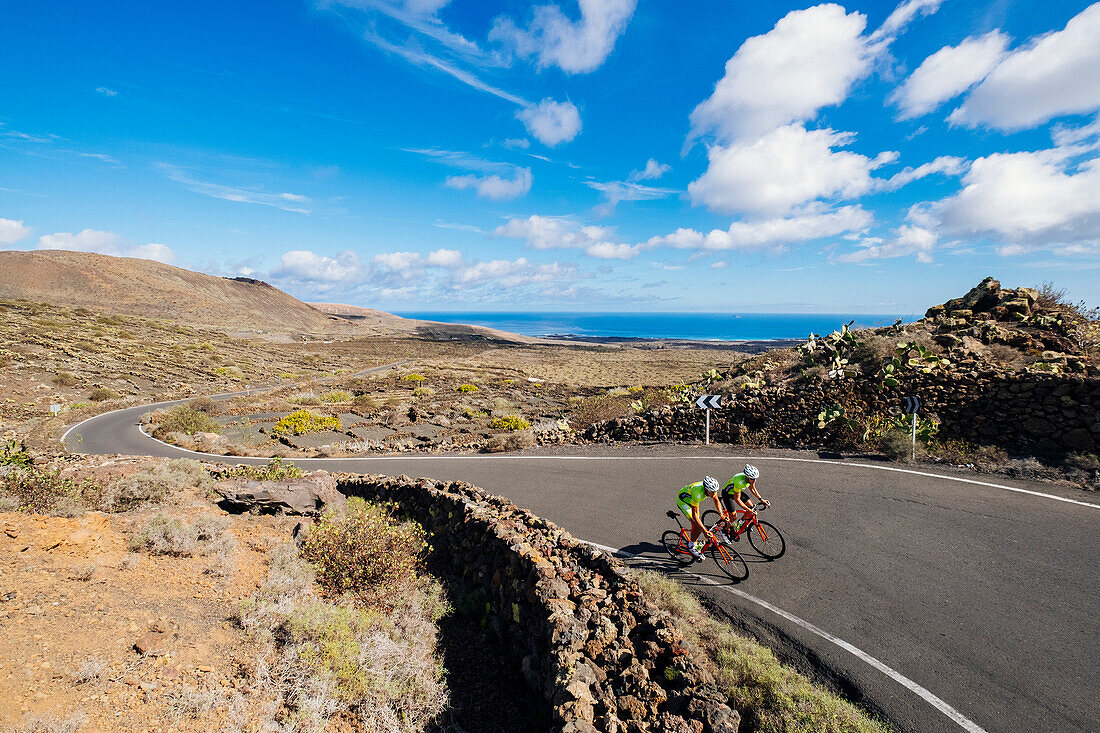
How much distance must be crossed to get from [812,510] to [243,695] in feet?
29.7

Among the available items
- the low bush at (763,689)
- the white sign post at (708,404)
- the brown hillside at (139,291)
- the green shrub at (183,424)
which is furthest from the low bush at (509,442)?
the brown hillside at (139,291)

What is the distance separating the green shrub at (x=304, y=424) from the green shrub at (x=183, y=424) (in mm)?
2951

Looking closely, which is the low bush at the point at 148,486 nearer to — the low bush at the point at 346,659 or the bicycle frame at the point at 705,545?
the low bush at the point at 346,659

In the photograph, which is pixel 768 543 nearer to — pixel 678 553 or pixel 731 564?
pixel 731 564

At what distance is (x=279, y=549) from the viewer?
7.51m

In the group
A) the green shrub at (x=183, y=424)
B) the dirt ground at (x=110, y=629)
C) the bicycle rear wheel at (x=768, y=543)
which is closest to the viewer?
the dirt ground at (x=110, y=629)

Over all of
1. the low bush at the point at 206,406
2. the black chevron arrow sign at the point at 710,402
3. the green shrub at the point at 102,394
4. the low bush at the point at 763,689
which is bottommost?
the green shrub at the point at 102,394

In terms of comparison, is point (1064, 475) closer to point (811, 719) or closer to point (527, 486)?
point (811, 719)

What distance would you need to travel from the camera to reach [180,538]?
6.76m

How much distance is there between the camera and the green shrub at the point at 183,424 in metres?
22.8

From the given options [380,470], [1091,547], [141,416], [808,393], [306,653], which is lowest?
[141,416]

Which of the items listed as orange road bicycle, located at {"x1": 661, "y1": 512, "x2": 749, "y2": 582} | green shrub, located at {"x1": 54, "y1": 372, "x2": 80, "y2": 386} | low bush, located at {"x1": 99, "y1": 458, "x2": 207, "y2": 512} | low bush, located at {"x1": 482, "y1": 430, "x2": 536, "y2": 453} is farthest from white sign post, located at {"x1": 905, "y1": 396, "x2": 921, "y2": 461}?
green shrub, located at {"x1": 54, "y1": 372, "x2": 80, "y2": 386}

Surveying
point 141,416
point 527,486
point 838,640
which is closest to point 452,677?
point 838,640

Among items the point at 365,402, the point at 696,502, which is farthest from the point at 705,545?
the point at 365,402
